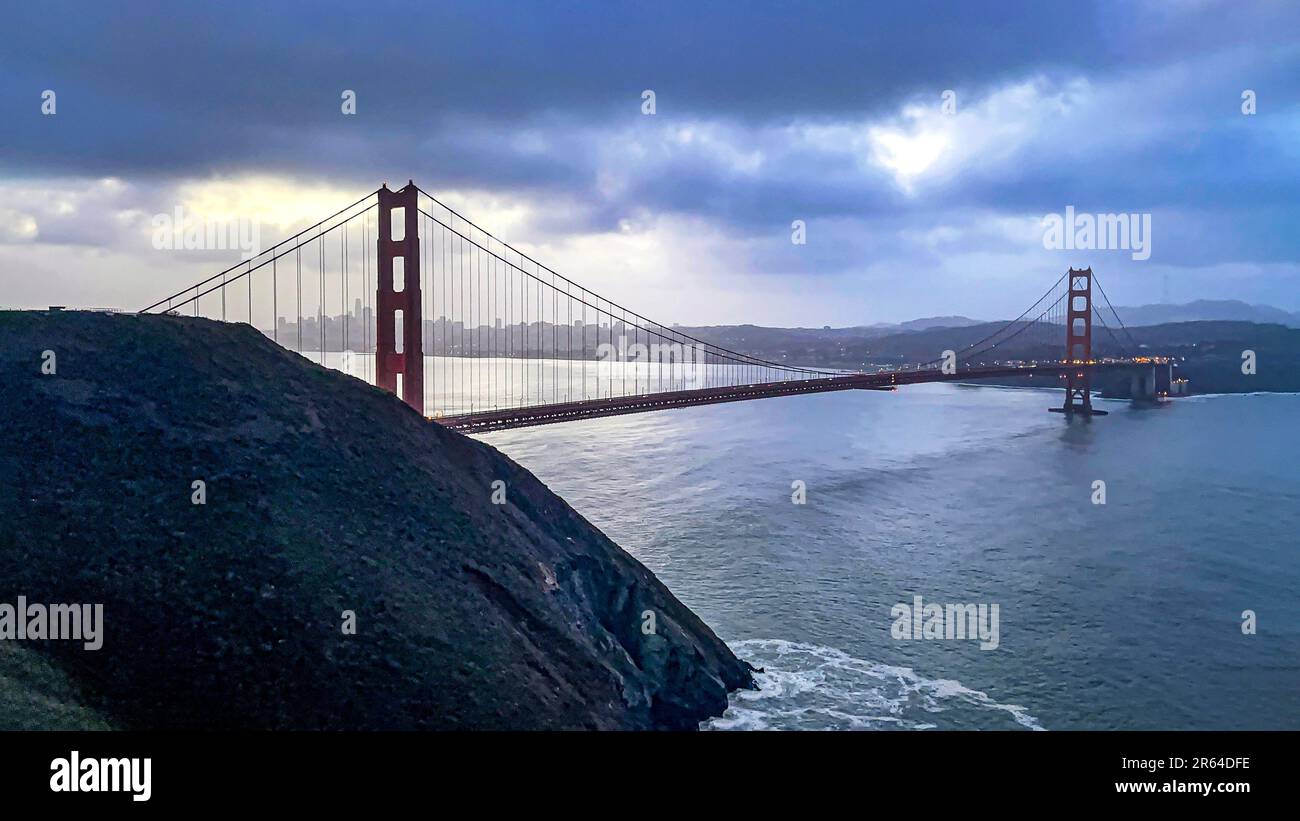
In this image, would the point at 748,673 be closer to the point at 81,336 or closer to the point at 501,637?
the point at 501,637

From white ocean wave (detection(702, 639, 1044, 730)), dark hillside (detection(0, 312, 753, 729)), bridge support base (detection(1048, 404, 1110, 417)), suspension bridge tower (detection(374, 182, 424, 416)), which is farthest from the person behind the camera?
bridge support base (detection(1048, 404, 1110, 417))

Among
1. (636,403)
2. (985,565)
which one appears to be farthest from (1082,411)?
(636,403)

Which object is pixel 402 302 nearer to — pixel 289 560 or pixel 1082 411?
pixel 289 560

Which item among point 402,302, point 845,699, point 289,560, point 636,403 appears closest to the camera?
point 289,560

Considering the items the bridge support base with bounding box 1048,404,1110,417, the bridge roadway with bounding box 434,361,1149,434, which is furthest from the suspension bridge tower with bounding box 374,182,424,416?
the bridge support base with bounding box 1048,404,1110,417

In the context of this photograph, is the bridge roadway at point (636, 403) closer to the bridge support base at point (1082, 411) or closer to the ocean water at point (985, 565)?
the ocean water at point (985, 565)

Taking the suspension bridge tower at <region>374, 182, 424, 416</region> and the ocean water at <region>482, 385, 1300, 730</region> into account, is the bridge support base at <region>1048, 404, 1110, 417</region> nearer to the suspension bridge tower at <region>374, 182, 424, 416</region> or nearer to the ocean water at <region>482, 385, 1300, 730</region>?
the ocean water at <region>482, 385, 1300, 730</region>

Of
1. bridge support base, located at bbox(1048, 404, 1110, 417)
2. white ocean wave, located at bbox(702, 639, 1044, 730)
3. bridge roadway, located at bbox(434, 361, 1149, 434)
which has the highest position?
bridge roadway, located at bbox(434, 361, 1149, 434)
